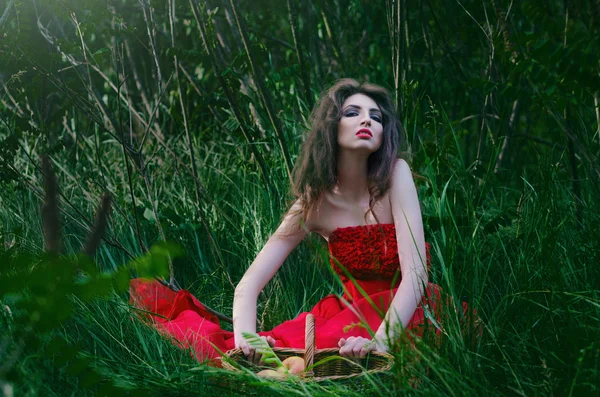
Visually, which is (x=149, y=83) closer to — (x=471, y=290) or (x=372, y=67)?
(x=372, y=67)

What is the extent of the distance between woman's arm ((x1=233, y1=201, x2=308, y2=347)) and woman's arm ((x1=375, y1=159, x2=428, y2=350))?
0.33 m

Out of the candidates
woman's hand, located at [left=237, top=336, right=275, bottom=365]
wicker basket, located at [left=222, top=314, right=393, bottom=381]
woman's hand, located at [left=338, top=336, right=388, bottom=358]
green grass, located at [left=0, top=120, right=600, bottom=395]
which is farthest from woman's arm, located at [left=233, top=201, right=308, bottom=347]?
woman's hand, located at [left=338, top=336, right=388, bottom=358]

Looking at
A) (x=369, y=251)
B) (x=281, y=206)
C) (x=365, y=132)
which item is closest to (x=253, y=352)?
(x=369, y=251)

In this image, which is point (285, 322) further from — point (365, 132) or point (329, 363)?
point (365, 132)

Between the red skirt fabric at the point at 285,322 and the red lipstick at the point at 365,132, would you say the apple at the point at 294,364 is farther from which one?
the red lipstick at the point at 365,132

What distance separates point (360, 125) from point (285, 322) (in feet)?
2.48

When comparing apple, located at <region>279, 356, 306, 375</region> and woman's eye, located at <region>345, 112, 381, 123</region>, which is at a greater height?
woman's eye, located at <region>345, 112, 381, 123</region>

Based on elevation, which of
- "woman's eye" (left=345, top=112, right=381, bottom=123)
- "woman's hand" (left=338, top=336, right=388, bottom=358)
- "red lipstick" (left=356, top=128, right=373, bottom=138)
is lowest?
"woman's hand" (left=338, top=336, right=388, bottom=358)

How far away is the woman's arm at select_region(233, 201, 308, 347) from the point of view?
7.90 feet

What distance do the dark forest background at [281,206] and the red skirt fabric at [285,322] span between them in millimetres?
110

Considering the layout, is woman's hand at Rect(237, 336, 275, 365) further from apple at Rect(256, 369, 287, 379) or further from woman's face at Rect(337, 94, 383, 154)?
woman's face at Rect(337, 94, 383, 154)

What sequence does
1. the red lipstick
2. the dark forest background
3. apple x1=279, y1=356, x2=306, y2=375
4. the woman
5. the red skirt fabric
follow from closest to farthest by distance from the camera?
the dark forest background
apple x1=279, y1=356, x2=306, y2=375
the red skirt fabric
the woman
the red lipstick

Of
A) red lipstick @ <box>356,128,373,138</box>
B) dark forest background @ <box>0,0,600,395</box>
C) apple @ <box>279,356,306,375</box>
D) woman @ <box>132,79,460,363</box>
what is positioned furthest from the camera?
red lipstick @ <box>356,128,373,138</box>

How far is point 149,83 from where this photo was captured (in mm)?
5469
